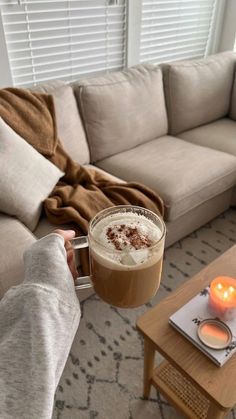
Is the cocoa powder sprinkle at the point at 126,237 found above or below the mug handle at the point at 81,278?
above

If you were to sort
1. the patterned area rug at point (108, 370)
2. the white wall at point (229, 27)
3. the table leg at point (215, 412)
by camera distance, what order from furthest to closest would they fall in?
the white wall at point (229, 27) < the patterned area rug at point (108, 370) < the table leg at point (215, 412)

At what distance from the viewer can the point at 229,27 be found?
2980 millimetres

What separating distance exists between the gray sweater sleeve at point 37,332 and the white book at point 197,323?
20.5 inches

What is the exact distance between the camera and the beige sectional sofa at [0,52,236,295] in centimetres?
179

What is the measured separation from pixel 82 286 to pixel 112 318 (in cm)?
94

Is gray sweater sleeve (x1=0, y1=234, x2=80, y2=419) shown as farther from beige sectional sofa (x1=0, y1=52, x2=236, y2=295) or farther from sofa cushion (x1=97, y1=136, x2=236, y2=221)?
sofa cushion (x1=97, y1=136, x2=236, y2=221)

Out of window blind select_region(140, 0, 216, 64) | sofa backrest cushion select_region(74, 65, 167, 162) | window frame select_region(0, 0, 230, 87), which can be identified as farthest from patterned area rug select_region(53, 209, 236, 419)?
window blind select_region(140, 0, 216, 64)

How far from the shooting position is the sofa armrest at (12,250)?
1.15 meters

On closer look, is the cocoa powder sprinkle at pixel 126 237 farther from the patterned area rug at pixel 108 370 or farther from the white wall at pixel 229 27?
the white wall at pixel 229 27

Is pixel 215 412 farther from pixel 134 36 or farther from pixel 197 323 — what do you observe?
pixel 134 36

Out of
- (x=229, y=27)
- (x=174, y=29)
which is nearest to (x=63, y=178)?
(x=174, y=29)

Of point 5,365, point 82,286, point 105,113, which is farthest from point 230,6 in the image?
point 5,365

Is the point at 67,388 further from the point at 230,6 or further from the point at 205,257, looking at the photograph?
the point at 230,6

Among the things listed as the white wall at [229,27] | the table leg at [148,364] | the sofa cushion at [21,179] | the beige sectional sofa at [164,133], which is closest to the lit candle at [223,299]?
the table leg at [148,364]
